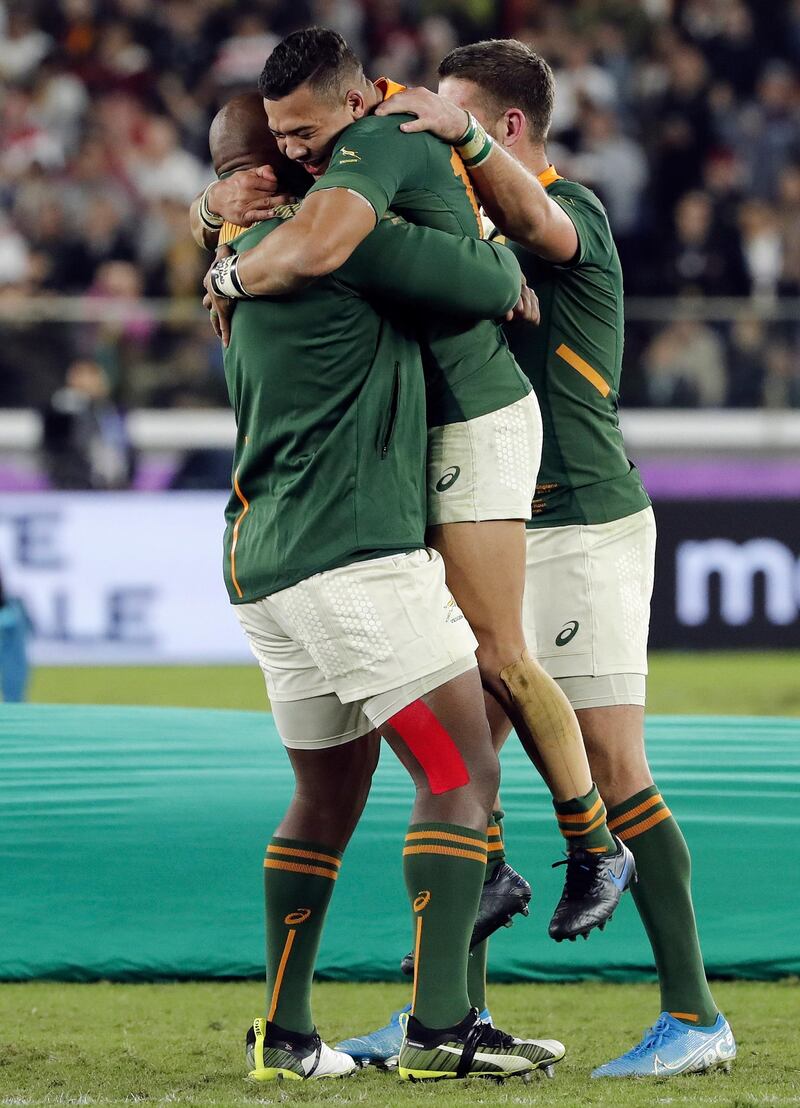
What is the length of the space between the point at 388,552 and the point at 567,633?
666 mm

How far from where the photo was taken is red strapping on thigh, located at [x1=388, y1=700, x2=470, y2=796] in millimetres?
3240

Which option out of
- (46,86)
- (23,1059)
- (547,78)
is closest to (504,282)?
(547,78)

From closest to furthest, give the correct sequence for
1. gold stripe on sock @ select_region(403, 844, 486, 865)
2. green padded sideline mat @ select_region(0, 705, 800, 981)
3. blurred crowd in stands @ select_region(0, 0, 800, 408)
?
1. gold stripe on sock @ select_region(403, 844, 486, 865)
2. green padded sideline mat @ select_region(0, 705, 800, 981)
3. blurred crowd in stands @ select_region(0, 0, 800, 408)

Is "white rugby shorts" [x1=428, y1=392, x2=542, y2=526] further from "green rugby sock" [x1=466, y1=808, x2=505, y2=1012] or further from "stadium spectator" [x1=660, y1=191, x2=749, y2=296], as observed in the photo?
→ "stadium spectator" [x1=660, y1=191, x2=749, y2=296]

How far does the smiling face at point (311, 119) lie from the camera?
3.29 meters

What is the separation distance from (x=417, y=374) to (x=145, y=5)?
13.0 m

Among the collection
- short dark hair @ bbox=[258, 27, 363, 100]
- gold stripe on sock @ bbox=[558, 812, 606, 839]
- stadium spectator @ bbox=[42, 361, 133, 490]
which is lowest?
stadium spectator @ bbox=[42, 361, 133, 490]

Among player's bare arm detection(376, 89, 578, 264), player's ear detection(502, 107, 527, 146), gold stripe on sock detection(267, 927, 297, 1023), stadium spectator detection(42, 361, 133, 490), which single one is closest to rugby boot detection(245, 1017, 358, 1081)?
gold stripe on sock detection(267, 927, 297, 1023)

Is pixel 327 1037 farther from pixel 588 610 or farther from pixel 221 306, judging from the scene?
pixel 221 306

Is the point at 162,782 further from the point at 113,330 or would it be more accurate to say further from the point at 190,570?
the point at 113,330

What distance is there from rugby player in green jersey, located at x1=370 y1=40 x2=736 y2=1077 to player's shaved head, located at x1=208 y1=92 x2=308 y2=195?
1.55 feet

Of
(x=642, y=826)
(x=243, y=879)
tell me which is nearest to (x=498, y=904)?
(x=642, y=826)

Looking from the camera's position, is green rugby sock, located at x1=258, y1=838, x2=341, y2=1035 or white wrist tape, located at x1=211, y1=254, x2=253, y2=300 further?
green rugby sock, located at x1=258, y1=838, x2=341, y2=1035

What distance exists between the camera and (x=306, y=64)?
3.25 m
